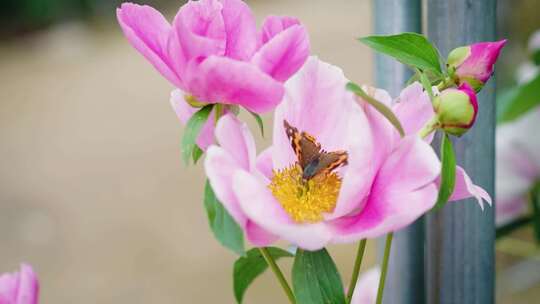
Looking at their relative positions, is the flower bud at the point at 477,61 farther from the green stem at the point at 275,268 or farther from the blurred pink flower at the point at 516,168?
the blurred pink flower at the point at 516,168

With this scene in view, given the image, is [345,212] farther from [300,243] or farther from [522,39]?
[522,39]

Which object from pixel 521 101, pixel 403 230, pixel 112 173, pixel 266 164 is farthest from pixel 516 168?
pixel 112 173

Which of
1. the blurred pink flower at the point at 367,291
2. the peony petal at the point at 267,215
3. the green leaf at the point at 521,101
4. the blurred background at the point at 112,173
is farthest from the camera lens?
the blurred background at the point at 112,173

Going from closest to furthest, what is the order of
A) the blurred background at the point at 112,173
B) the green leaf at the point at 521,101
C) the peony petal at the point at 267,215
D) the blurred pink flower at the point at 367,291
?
the peony petal at the point at 267,215
the blurred pink flower at the point at 367,291
the green leaf at the point at 521,101
the blurred background at the point at 112,173

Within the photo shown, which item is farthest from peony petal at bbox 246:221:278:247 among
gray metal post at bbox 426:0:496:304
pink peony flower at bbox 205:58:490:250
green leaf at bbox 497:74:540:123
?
green leaf at bbox 497:74:540:123

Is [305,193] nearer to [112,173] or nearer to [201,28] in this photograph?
[201,28]

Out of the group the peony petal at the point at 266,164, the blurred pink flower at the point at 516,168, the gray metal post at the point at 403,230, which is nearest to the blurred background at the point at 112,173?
the blurred pink flower at the point at 516,168
